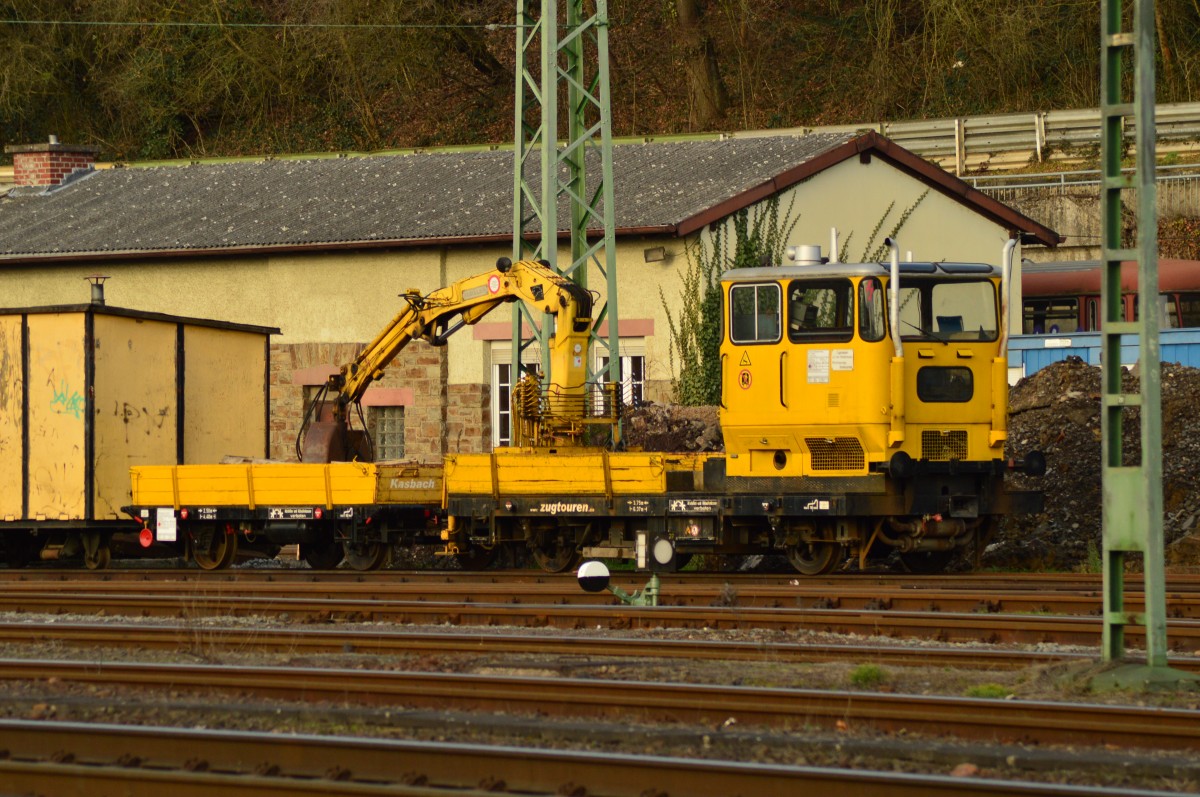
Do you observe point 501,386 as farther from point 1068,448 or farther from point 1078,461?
point 1078,461

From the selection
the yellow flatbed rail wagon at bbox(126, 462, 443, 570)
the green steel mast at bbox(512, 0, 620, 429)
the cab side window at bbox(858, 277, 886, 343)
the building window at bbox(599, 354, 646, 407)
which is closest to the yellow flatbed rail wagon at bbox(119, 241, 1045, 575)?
the cab side window at bbox(858, 277, 886, 343)

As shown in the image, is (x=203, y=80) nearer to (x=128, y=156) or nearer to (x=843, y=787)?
(x=128, y=156)

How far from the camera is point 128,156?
5422cm

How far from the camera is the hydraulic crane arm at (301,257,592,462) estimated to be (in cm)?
1919

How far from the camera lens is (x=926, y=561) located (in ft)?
60.1

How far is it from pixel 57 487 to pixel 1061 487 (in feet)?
39.7

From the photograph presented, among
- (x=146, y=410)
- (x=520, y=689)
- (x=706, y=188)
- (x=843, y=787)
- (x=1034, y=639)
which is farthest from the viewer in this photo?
(x=706, y=188)

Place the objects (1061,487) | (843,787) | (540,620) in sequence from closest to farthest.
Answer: (843,787), (540,620), (1061,487)

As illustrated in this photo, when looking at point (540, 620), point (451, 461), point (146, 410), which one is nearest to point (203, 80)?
point (146, 410)

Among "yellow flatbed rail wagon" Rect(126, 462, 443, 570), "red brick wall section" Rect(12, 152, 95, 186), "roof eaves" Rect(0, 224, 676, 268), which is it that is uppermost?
"red brick wall section" Rect(12, 152, 95, 186)

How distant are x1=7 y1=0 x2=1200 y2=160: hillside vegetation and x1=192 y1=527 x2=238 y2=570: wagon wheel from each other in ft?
91.8

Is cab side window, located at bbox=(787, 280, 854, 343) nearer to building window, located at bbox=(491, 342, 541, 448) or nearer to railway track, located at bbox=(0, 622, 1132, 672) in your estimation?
railway track, located at bbox=(0, 622, 1132, 672)

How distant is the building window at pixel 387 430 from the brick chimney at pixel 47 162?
37.4 ft

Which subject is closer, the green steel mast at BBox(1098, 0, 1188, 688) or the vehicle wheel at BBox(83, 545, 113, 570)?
the green steel mast at BBox(1098, 0, 1188, 688)
